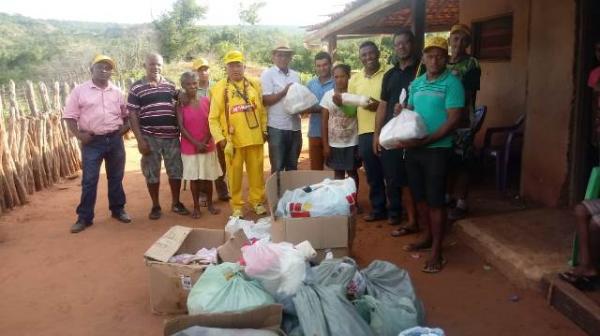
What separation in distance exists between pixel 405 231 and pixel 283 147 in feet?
5.09

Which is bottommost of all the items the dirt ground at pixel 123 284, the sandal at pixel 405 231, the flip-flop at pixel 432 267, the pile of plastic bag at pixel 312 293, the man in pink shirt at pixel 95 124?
the dirt ground at pixel 123 284

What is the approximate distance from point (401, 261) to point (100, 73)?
11.3 feet

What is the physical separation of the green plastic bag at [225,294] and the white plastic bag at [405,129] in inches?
60.6

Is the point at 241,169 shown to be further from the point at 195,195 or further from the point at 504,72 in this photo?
the point at 504,72

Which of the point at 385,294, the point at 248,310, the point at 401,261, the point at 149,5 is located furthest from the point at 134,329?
the point at 149,5

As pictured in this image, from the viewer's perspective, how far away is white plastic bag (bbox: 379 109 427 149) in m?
3.69

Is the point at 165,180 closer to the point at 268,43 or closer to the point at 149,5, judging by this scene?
the point at 149,5

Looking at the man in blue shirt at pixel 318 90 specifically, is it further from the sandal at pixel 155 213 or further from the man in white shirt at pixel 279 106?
the sandal at pixel 155 213

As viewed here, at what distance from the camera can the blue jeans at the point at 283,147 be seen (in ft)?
17.7

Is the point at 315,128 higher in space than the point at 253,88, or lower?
lower

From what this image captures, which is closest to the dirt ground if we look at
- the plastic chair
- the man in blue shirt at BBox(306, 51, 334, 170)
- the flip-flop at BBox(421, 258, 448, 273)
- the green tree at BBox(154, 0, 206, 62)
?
the flip-flop at BBox(421, 258, 448, 273)

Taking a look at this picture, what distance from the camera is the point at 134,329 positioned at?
333 cm

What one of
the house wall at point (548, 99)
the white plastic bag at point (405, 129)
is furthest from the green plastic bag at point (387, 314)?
the house wall at point (548, 99)

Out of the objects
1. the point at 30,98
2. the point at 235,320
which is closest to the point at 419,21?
the point at 235,320
